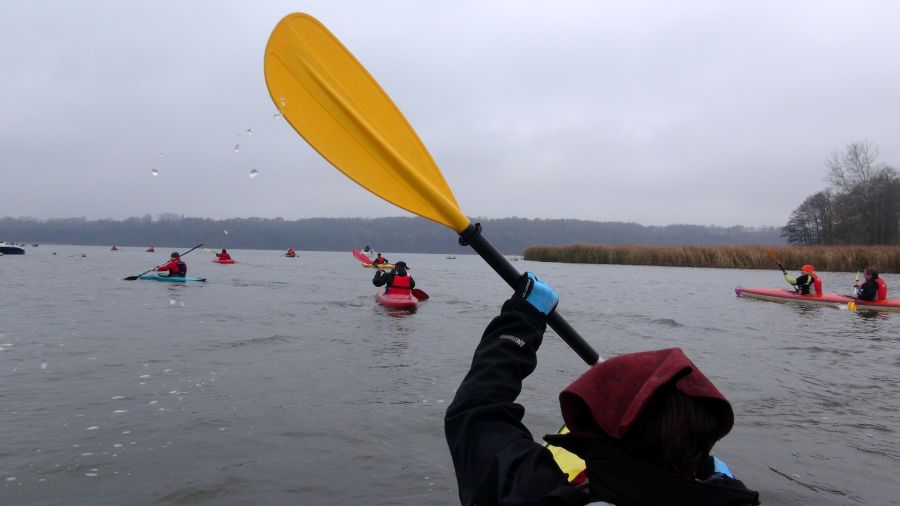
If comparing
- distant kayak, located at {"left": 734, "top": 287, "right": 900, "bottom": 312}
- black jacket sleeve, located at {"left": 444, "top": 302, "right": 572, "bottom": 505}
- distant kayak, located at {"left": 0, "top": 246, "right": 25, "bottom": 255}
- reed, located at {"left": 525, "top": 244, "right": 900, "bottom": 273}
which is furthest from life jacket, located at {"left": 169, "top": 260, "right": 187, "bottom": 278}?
distant kayak, located at {"left": 0, "top": 246, "right": 25, "bottom": 255}

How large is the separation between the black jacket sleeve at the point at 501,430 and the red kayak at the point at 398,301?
13475 millimetres

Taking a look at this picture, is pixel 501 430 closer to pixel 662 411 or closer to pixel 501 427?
pixel 501 427

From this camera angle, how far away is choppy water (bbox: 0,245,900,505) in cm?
425

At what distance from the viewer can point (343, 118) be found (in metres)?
3.12

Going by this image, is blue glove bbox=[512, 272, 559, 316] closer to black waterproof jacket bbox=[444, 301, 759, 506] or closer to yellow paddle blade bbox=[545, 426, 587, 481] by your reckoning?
black waterproof jacket bbox=[444, 301, 759, 506]

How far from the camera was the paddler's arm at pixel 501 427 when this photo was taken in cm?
140

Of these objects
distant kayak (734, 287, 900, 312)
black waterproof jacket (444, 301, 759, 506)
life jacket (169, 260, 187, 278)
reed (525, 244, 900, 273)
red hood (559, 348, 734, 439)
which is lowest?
distant kayak (734, 287, 900, 312)

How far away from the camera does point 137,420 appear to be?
17.8 ft

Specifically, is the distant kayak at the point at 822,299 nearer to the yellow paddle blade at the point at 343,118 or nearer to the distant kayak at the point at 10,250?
the yellow paddle blade at the point at 343,118

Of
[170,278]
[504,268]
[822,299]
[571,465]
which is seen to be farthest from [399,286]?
[504,268]

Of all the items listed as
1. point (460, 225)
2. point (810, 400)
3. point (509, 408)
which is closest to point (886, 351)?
point (810, 400)

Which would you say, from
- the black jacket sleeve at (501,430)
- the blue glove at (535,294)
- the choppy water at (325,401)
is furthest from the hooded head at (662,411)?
the choppy water at (325,401)

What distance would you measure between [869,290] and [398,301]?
501 inches

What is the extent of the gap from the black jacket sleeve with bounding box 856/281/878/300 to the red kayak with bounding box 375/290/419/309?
39.9ft
